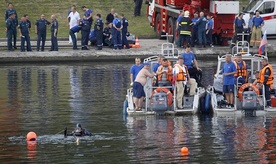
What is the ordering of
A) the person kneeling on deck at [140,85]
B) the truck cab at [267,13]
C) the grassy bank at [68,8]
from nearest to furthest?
the person kneeling on deck at [140,85], the truck cab at [267,13], the grassy bank at [68,8]

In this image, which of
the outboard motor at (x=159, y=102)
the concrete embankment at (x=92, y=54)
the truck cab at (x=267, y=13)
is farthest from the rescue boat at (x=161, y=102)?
the truck cab at (x=267, y=13)

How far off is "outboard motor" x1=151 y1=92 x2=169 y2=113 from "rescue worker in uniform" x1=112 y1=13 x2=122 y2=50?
15122 millimetres

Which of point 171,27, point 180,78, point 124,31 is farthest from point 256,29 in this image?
point 180,78

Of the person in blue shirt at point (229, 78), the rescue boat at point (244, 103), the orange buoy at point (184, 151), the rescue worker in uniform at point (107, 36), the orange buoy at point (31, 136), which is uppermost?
the rescue worker in uniform at point (107, 36)

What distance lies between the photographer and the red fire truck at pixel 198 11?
134 feet

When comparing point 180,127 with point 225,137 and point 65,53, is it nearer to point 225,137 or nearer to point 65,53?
point 225,137

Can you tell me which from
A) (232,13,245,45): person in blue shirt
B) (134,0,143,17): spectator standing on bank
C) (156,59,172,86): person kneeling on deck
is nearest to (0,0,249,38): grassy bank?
(134,0,143,17): spectator standing on bank

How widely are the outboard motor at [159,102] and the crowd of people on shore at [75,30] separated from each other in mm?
14957

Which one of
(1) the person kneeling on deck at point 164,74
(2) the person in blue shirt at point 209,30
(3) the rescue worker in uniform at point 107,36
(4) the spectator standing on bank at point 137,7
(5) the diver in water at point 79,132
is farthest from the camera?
(4) the spectator standing on bank at point 137,7

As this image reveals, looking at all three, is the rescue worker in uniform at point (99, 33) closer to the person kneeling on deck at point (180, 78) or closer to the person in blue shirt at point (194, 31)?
the person in blue shirt at point (194, 31)

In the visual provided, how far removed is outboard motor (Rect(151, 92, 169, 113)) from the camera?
26.0 m

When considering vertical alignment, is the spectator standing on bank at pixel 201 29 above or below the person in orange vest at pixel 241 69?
above

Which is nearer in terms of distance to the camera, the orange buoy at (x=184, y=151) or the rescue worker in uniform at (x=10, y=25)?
the orange buoy at (x=184, y=151)

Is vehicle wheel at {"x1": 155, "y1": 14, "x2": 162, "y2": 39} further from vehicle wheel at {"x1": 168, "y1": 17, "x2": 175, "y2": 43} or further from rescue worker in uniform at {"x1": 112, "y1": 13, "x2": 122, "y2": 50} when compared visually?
rescue worker in uniform at {"x1": 112, "y1": 13, "x2": 122, "y2": 50}
